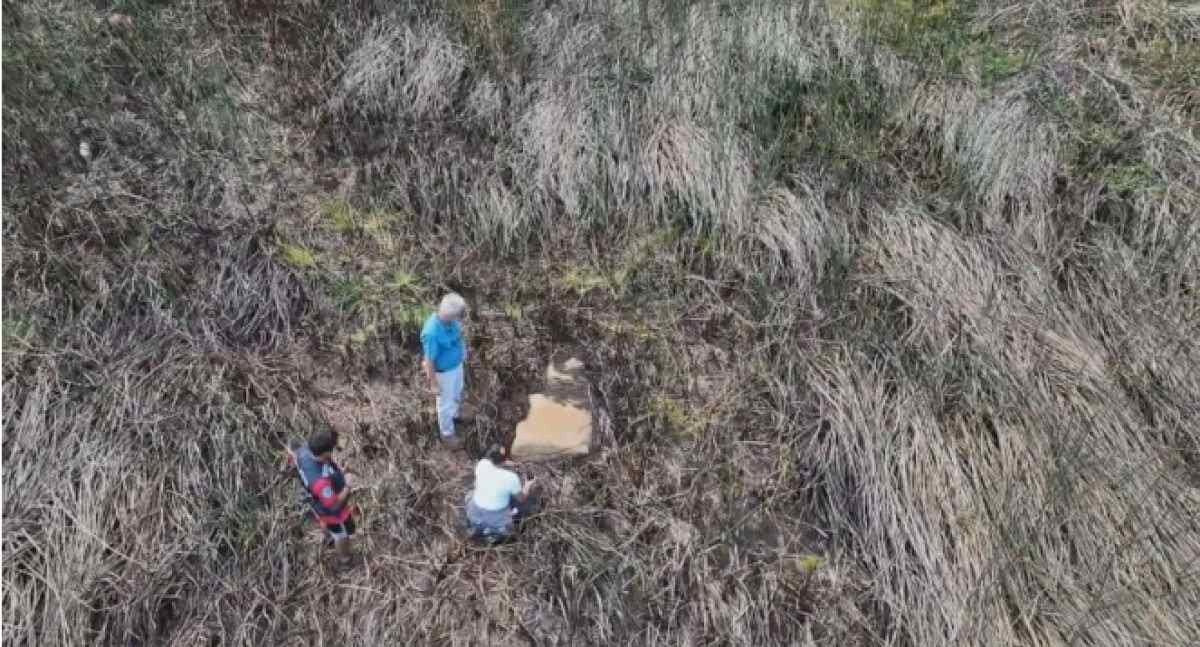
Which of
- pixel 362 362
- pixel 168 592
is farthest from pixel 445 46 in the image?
pixel 168 592

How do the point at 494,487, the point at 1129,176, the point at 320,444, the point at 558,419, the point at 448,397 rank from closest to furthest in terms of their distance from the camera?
the point at 320,444 → the point at 494,487 → the point at 448,397 → the point at 558,419 → the point at 1129,176

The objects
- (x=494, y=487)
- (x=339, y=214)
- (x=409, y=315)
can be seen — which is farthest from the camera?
(x=339, y=214)

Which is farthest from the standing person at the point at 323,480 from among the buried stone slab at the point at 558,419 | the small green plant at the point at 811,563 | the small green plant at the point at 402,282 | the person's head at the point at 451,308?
the small green plant at the point at 811,563

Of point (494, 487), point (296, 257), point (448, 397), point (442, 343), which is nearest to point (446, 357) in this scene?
point (442, 343)

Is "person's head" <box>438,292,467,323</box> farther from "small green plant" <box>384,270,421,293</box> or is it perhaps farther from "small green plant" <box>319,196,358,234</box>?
"small green plant" <box>319,196,358,234</box>

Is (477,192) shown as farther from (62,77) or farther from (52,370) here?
(62,77)

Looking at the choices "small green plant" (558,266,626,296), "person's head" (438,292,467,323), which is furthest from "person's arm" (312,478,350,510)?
"small green plant" (558,266,626,296)

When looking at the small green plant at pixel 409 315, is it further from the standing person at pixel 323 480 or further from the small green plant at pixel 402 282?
the standing person at pixel 323 480

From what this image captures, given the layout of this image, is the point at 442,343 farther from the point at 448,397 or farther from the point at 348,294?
the point at 348,294
